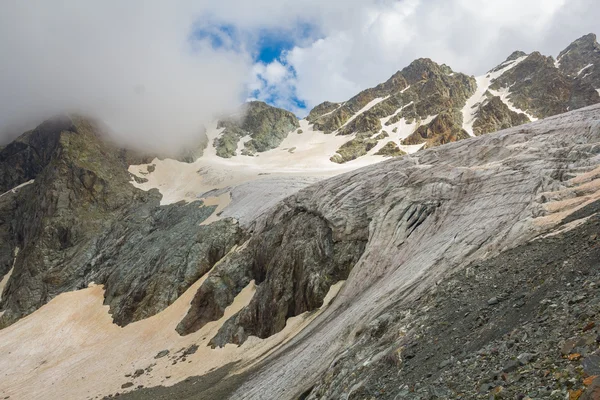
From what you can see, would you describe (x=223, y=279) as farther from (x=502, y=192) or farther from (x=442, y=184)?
(x=502, y=192)

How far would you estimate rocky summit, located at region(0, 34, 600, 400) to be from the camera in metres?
9.12

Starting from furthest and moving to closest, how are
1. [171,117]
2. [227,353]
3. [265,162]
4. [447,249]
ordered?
[171,117] → [265,162] → [227,353] → [447,249]

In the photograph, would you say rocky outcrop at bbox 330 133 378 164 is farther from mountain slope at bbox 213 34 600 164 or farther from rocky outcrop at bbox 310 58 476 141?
rocky outcrop at bbox 310 58 476 141

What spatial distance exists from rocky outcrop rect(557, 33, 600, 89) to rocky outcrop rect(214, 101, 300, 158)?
126 metres

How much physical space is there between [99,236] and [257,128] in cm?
9202

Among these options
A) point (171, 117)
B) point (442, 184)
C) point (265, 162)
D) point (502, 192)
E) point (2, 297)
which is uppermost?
point (171, 117)

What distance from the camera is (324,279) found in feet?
93.7

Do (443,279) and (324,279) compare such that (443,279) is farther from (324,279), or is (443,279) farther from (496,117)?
(496,117)

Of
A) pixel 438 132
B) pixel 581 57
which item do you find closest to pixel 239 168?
pixel 438 132

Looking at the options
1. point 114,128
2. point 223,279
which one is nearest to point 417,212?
point 223,279

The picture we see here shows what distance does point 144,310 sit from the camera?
42500mm

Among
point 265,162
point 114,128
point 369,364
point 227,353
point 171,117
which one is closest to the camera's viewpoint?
point 369,364

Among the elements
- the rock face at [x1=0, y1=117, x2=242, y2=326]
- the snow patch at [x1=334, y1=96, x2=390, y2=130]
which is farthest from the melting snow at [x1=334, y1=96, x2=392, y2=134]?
the rock face at [x1=0, y1=117, x2=242, y2=326]

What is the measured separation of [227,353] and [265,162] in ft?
310
